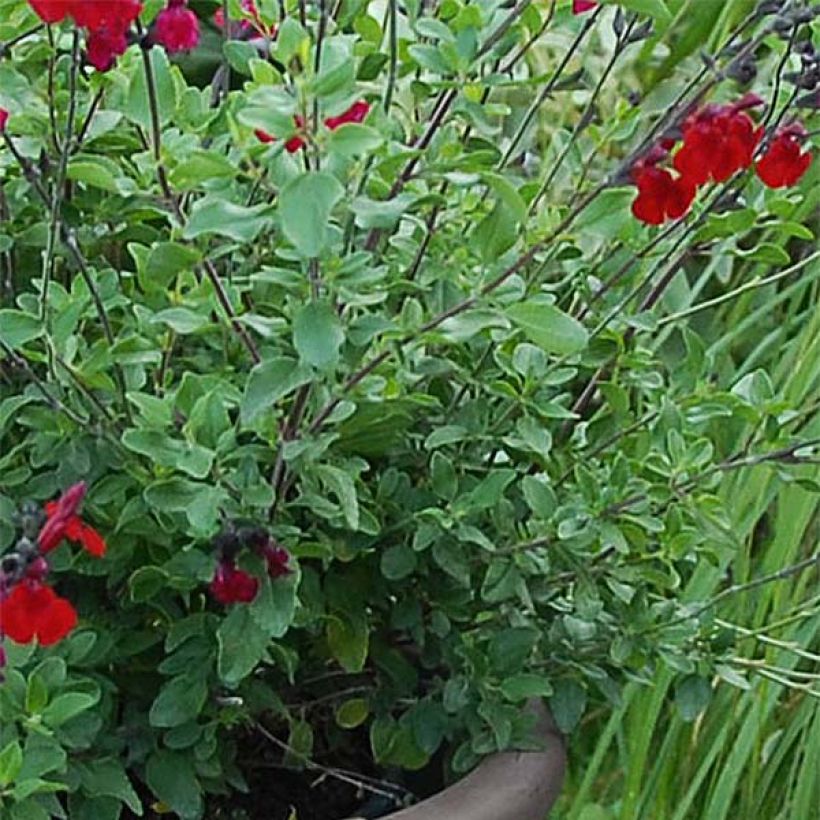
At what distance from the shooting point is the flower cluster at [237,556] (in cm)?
78

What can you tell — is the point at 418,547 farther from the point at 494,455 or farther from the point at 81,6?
the point at 81,6

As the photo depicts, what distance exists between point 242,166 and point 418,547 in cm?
24

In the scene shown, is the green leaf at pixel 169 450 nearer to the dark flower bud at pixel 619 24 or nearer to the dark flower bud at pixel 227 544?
the dark flower bud at pixel 227 544

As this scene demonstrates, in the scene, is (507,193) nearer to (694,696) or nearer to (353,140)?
(353,140)

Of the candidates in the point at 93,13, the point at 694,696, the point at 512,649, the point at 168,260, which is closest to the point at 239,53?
the point at 168,260

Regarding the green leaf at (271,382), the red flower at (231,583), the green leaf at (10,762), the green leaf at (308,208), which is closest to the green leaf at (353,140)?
the green leaf at (308,208)

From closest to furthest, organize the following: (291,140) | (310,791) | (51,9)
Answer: (51,9), (291,140), (310,791)

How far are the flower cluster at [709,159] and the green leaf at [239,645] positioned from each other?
295 mm

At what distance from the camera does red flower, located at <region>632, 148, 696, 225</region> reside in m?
0.86

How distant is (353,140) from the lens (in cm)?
66

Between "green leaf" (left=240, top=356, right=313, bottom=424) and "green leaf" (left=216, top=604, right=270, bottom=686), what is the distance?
14 centimetres

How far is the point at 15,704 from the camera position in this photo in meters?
0.83

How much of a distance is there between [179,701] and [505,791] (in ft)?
0.67

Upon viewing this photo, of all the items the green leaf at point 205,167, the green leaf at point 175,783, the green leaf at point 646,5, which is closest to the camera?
the green leaf at point 205,167
